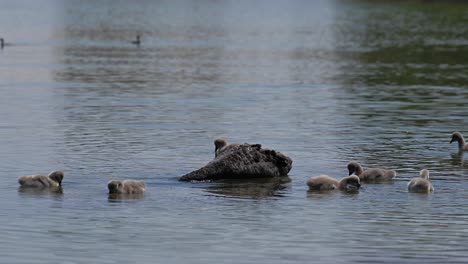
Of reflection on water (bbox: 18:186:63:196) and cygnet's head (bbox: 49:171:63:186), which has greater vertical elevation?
cygnet's head (bbox: 49:171:63:186)

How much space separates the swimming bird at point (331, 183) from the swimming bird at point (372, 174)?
0.71m

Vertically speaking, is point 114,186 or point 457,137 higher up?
point 457,137

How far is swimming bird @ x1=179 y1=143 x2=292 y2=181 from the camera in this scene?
19203 millimetres

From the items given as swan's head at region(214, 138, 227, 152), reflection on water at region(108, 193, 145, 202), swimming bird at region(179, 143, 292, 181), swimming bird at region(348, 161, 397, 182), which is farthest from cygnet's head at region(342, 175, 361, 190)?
swan's head at region(214, 138, 227, 152)

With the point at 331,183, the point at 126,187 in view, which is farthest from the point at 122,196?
the point at 331,183

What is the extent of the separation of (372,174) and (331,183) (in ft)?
3.63

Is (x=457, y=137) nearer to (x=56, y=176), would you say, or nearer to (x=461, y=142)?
(x=461, y=142)

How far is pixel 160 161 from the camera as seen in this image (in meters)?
21.3

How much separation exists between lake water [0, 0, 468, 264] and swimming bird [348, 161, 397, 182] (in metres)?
0.27

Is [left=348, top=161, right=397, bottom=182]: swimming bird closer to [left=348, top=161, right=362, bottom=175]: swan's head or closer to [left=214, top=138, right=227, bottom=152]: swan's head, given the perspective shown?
[left=348, top=161, right=362, bottom=175]: swan's head

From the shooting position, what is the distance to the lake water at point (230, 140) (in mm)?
14672

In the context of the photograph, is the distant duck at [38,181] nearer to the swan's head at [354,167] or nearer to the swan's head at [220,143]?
the swan's head at [220,143]

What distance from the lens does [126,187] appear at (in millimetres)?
17797

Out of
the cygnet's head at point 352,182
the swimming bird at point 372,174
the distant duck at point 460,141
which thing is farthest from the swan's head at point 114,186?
the distant duck at point 460,141
